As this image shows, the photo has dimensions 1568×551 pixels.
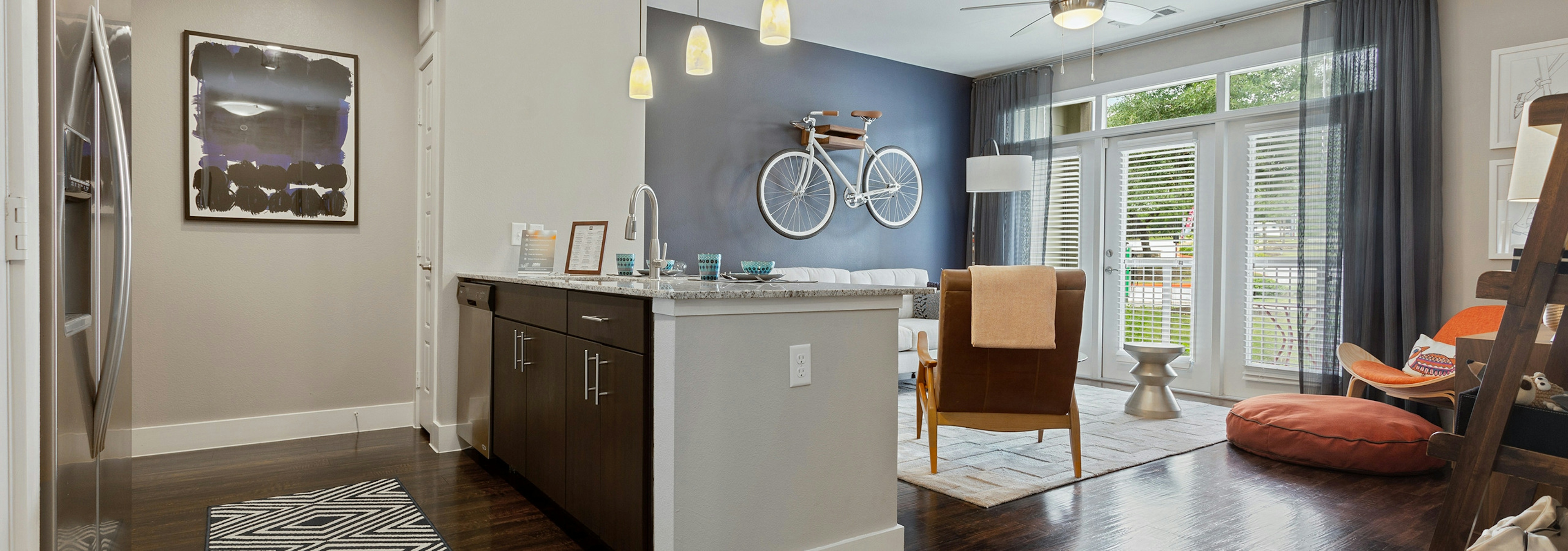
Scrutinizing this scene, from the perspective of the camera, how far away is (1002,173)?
532 cm

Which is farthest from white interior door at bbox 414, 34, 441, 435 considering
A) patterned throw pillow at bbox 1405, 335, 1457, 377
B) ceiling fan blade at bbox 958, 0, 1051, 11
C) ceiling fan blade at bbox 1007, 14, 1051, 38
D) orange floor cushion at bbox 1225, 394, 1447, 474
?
patterned throw pillow at bbox 1405, 335, 1457, 377

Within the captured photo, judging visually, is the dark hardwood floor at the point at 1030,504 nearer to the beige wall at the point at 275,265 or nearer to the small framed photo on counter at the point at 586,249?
the beige wall at the point at 275,265

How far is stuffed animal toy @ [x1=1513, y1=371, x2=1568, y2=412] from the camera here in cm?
170

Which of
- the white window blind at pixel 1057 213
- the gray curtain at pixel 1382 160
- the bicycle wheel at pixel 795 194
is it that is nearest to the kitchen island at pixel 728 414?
the bicycle wheel at pixel 795 194

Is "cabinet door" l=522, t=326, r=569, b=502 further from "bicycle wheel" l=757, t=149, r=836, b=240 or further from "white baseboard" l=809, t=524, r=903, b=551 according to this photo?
"bicycle wheel" l=757, t=149, r=836, b=240

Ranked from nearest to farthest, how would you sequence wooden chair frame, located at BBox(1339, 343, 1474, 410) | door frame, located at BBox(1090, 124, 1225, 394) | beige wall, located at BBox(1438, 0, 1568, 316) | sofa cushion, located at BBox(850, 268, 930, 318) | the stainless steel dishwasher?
the stainless steel dishwasher → wooden chair frame, located at BBox(1339, 343, 1474, 410) → beige wall, located at BBox(1438, 0, 1568, 316) → door frame, located at BBox(1090, 124, 1225, 394) → sofa cushion, located at BBox(850, 268, 930, 318)

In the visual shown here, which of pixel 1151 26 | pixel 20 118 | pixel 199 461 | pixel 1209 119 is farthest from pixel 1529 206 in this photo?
pixel 199 461

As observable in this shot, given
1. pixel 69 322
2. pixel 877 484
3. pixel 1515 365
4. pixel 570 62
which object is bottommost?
pixel 877 484

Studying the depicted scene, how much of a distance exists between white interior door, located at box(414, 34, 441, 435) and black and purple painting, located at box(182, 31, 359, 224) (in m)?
0.33

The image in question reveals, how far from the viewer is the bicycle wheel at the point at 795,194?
547cm

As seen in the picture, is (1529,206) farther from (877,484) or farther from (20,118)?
(20,118)

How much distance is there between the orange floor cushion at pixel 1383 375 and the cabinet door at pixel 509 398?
363 cm

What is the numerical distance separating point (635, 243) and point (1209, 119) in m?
3.75

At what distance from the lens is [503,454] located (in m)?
3.00
